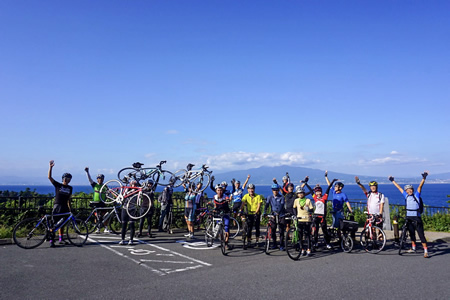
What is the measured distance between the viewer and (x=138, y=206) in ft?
35.1

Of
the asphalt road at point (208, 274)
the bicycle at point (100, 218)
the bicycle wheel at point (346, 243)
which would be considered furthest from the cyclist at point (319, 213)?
the bicycle at point (100, 218)

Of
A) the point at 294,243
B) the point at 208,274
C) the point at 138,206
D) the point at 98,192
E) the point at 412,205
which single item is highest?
the point at 98,192

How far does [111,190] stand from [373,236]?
9.40 meters

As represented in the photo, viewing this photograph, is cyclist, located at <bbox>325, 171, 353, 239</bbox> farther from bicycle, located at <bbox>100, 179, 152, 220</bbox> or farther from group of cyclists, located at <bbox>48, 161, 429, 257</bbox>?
bicycle, located at <bbox>100, 179, 152, 220</bbox>

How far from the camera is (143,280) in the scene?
6.71 metres

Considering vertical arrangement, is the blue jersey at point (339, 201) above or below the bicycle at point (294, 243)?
above

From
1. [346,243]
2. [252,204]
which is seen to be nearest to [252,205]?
[252,204]

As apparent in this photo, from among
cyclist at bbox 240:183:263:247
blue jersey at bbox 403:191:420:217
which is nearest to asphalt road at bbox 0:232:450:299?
cyclist at bbox 240:183:263:247

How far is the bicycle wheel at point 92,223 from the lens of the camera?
37.6ft

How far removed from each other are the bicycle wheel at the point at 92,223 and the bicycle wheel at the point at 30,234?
173 cm

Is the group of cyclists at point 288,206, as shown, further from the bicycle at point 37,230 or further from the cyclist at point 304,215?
the bicycle at point 37,230

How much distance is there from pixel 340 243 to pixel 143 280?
7029 millimetres

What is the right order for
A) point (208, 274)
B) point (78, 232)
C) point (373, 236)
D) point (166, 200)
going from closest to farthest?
point (208, 274) → point (373, 236) → point (78, 232) → point (166, 200)

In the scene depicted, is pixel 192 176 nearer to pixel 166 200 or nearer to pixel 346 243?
pixel 166 200
